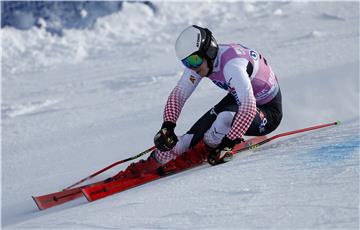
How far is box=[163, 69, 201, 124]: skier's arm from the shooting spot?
5004 mm

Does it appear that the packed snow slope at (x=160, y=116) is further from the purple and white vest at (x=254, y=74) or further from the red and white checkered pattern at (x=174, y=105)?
the red and white checkered pattern at (x=174, y=105)

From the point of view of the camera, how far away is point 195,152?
16.4 feet

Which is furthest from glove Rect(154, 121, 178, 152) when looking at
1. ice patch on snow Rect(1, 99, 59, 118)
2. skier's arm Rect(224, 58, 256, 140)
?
ice patch on snow Rect(1, 99, 59, 118)

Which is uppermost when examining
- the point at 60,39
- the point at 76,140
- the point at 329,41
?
the point at 60,39

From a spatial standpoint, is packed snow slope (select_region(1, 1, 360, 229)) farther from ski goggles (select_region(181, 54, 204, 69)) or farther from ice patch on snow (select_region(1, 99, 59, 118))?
ski goggles (select_region(181, 54, 204, 69))

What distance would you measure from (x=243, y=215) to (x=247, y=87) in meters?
1.52

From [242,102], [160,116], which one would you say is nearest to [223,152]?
[242,102]

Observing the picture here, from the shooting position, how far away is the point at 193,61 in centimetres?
459

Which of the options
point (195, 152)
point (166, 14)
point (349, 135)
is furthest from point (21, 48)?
point (349, 135)

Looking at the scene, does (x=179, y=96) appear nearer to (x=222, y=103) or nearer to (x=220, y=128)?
(x=222, y=103)

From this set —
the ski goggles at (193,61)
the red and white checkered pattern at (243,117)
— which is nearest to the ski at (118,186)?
the red and white checkered pattern at (243,117)

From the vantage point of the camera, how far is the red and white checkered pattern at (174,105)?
4996 millimetres

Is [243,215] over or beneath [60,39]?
beneath

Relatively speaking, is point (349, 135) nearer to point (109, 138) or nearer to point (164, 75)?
point (109, 138)
